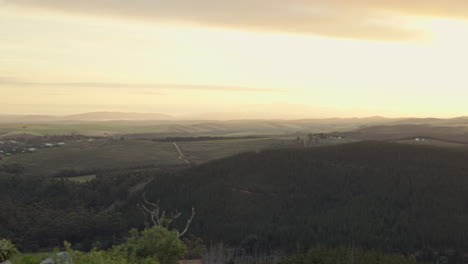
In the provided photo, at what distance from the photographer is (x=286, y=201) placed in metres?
115

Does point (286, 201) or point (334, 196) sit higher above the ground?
point (334, 196)

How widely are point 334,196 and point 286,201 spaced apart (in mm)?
11468

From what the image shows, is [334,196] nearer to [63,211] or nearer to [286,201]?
[286,201]

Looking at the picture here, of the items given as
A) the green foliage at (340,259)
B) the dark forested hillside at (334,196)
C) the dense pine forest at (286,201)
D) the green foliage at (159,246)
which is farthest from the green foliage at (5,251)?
the dark forested hillside at (334,196)

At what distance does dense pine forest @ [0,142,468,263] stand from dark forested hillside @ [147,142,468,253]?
23 cm

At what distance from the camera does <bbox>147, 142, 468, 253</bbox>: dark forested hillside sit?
9262 centimetres

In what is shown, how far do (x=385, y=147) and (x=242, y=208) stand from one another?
50.2m

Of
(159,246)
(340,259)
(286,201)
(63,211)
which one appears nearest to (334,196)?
(286,201)

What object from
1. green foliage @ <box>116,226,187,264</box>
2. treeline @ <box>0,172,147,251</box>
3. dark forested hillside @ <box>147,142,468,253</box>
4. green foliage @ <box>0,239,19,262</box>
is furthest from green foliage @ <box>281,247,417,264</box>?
treeline @ <box>0,172,147,251</box>

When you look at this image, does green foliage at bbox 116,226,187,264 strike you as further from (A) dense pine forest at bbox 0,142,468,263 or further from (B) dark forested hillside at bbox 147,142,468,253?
(B) dark forested hillside at bbox 147,142,468,253

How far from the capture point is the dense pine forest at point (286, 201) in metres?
92.7

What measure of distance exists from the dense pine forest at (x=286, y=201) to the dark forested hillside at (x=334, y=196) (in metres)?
0.23

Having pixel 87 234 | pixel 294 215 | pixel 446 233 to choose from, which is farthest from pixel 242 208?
pixel 446 233

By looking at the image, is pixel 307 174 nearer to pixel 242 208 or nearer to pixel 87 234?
pixel 242 208
